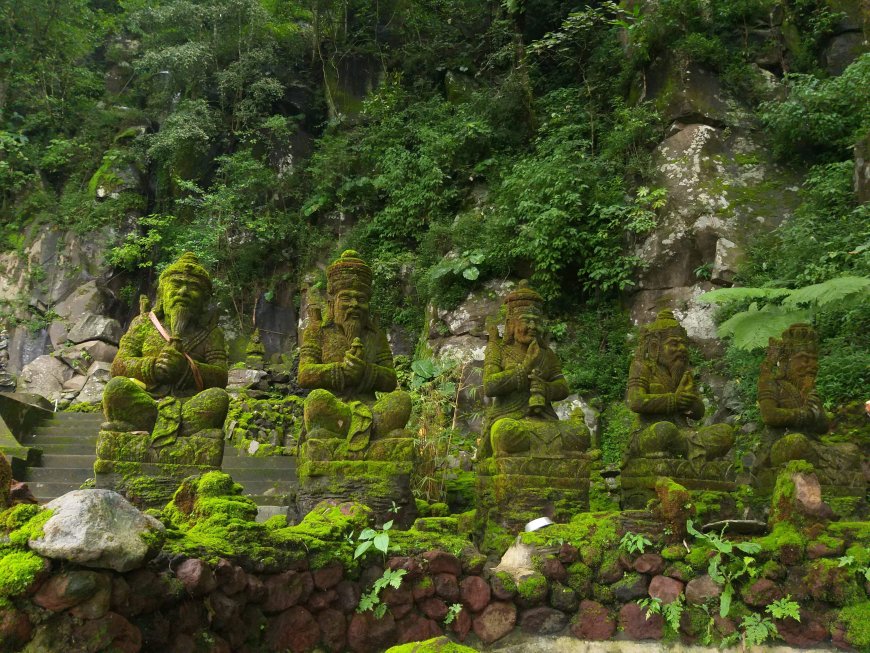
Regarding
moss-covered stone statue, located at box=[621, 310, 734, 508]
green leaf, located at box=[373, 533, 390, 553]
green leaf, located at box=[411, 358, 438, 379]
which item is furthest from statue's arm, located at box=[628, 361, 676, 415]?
green leaf, located at box=[411, 358, 438, 379]

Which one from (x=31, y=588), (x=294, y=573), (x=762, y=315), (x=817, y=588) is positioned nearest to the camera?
(x=31, y=588)

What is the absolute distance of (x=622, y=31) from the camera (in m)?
16.2

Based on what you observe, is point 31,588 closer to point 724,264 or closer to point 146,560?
point 146,560

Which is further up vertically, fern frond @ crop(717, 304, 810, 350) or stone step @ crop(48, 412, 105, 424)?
fern frond @ crop(717, 304, 810, 350)

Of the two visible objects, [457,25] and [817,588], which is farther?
[457,25]

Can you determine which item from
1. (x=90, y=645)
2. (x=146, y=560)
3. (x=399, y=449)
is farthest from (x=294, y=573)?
(x=399, y=449)

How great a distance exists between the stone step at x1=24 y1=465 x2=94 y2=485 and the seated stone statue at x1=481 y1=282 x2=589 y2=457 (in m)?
5.22

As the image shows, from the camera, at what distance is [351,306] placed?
23.4ft

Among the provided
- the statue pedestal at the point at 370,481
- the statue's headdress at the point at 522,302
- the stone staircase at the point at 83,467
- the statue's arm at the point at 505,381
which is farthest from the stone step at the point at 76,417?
the statue's headdress at the point at 522,302

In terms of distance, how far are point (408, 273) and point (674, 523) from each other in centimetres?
1112

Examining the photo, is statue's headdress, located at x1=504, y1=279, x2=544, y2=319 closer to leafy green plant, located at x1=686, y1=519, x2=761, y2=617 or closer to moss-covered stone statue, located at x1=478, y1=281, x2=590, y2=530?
moss-covered stone statue, located at x1=478, y1=281, x2=590, y2=530

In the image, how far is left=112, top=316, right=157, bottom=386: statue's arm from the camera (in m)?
6.75

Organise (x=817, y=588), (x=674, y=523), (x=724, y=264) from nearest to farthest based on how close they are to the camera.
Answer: (x=817, y=588)
(x=674, y=523)
(x=724, y=264)

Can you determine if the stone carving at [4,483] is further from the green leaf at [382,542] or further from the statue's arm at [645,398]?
the statue's arm at [645,398]
